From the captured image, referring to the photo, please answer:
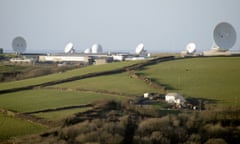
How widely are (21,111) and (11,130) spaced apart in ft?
21.8

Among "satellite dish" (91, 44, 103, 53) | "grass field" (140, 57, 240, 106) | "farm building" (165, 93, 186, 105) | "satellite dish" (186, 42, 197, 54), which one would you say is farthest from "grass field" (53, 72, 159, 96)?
"satellite dish" (91, 44, 103, 53)

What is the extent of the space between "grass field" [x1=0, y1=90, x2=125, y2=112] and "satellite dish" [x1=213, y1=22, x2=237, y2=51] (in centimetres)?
5053

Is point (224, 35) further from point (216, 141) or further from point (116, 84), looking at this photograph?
point (216, 141)

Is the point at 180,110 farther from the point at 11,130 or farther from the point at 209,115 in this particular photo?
the point at 11,130

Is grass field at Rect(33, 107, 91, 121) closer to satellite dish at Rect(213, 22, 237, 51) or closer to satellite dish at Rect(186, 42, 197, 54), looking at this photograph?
satellite dish at Rect(213, 22, 237, 51)

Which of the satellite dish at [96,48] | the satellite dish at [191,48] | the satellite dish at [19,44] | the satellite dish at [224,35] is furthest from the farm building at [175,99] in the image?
the satellite dish at [96,48]

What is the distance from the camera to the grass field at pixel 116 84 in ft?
174

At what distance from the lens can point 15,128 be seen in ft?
113

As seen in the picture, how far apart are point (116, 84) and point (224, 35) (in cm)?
4447

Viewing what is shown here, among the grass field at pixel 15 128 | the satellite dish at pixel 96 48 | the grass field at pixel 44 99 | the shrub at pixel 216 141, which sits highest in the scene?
the satellite dish at pixel 96 48

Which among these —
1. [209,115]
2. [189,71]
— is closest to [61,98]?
[209,115]

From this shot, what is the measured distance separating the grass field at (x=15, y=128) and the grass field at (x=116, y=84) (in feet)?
56.1

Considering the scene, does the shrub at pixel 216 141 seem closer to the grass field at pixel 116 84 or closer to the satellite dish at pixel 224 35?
the grass field at pixel 116 84

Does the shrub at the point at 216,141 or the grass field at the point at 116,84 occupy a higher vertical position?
the grass field at the point at 116,84
